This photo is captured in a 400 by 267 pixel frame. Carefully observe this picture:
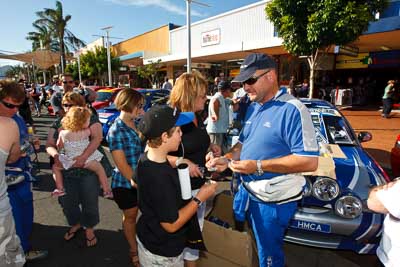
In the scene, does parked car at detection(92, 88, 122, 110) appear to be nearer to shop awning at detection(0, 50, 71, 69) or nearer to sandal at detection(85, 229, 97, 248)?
sandal at detection(85, 229, 97, 248)

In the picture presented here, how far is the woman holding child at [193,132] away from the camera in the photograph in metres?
2.18

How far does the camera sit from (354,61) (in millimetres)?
17781

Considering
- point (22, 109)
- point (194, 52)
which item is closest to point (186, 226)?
point (22, 109)

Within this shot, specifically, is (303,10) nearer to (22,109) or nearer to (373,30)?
(373,30)

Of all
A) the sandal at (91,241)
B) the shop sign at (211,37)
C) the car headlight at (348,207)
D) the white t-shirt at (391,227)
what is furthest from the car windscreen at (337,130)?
the shop sign at (211,37)

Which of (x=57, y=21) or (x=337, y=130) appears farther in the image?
(x=57, y=21)

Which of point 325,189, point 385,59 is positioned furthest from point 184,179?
point 385,59

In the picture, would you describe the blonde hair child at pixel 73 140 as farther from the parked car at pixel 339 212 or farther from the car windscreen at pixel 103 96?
the car windscreen at pixel 103 96

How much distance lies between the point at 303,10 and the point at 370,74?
43.9ft

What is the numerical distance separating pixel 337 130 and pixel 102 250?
3.52 meters

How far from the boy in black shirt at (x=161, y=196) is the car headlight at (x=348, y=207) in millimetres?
1549

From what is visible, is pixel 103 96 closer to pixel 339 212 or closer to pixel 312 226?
pixel 312 226

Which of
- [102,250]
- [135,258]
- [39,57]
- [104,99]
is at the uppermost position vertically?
[39,57]

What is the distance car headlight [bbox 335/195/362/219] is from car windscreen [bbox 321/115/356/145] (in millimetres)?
1253
